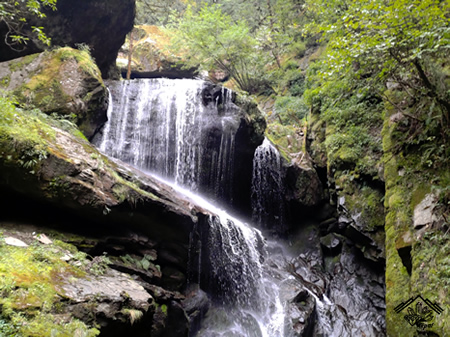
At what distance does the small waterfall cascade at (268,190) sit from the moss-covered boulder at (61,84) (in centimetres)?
722

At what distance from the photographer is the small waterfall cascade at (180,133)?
12.3 metres

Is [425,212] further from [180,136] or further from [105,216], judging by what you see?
[180,136]

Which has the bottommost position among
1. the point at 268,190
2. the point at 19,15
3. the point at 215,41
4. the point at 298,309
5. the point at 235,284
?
the point at 298,309

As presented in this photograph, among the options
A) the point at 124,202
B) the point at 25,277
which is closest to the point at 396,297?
the point at 124,202

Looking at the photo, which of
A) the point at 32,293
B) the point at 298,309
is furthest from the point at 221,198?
the point at 32,293

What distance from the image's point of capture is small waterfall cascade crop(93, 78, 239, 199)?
1227cm

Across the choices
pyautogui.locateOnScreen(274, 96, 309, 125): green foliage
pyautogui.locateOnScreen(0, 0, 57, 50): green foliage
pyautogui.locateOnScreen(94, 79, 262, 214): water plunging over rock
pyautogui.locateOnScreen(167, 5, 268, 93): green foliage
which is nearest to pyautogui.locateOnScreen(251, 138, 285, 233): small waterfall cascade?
pyautogui.locateOnScreen(94, 79, 262, 214): water plunging over rock

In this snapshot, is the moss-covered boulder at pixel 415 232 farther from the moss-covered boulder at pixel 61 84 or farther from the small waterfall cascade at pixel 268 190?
the moss-covered boulder at pixel 61 84

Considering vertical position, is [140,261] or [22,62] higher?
[22,62]

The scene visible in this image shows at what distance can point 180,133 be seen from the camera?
12.7 meters

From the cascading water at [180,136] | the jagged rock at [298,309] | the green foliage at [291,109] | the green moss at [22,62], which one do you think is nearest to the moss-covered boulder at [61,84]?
the green moss at [22,62]

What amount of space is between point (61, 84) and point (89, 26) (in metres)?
4.29

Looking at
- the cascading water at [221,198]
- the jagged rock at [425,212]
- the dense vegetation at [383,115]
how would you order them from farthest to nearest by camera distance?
the cascading water at [221,198] → the jagged rock at [425,212] → the dense vegetation at [383,115]

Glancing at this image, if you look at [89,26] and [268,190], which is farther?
[268,190]
